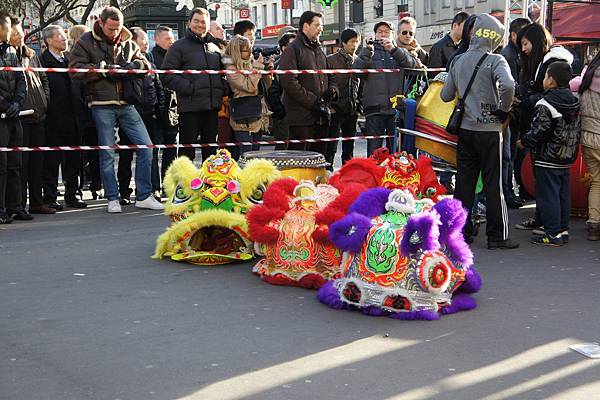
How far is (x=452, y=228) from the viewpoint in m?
5.91

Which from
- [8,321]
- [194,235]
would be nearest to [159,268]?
[194,235]

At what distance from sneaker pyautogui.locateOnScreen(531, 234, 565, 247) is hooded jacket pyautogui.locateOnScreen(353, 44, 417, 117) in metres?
3.55

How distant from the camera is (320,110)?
1057 centimetres

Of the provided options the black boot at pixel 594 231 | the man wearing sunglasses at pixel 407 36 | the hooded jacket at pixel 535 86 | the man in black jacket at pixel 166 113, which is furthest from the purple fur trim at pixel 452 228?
the man wearing sunglasses at pixel 407 36

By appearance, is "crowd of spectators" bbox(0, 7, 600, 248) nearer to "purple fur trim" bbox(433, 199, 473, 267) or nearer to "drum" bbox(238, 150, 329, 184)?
"drum" bbox(238, 150, 329, 184)

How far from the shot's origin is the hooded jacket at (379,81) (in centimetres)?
1127

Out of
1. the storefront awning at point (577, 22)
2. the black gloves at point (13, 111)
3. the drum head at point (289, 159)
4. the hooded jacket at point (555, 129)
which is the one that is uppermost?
the storefront awning at point (577, 22)

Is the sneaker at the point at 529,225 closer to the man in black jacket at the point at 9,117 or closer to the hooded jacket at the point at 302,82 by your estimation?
the hooded jacket at the point at 302,82

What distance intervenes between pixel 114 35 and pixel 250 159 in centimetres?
288

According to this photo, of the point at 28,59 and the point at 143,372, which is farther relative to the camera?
the point at 28,59

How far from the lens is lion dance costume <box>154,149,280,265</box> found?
7254 millimetres

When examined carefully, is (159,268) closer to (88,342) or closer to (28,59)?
(88,342)

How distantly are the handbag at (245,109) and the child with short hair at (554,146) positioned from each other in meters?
3.83

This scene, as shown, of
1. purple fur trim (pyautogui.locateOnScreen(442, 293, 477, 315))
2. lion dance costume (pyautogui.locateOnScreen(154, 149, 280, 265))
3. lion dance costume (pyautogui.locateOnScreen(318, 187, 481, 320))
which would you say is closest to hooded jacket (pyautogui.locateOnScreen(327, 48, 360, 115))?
lion dance costume (pyautogui.locateOnScreen(154, 149, 280, 265))
